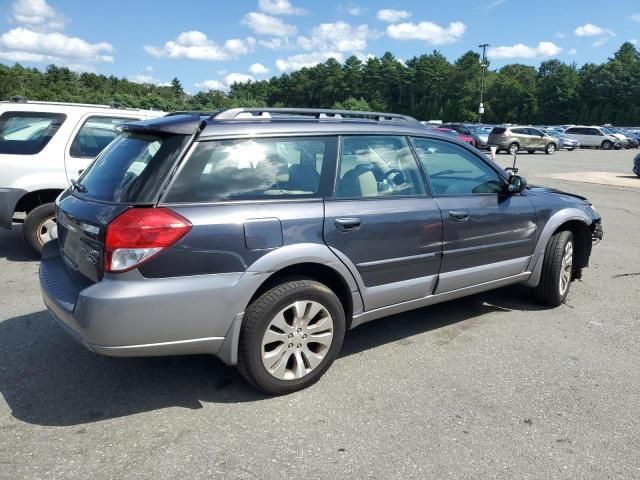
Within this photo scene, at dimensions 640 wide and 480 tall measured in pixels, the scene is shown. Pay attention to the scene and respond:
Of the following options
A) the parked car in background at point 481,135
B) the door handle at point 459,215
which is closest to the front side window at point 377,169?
the door handle at point 459,215

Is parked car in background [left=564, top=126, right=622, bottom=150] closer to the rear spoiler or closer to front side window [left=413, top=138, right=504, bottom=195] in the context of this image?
front side window [left=413, top=138, right=504, bottom=195]

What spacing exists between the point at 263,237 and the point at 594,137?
4484cm

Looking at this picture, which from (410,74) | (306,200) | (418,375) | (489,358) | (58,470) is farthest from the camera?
(410,74)

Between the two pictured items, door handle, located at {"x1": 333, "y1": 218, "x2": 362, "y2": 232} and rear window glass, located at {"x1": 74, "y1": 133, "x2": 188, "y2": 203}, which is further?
door handle, located at {"x1": 333, "y1": 218, "x2": 362, "y2": 232}

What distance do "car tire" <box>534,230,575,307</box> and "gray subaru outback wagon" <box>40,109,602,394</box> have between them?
2.82 feet

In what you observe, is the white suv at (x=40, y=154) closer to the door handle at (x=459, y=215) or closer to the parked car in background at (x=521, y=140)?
the door handle at (x=459, y=215)

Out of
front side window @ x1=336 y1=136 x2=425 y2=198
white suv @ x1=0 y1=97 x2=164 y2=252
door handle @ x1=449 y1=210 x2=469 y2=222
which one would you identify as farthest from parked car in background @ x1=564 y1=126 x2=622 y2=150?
front side window @ x1=336 y1=136 x2=425 y2=198

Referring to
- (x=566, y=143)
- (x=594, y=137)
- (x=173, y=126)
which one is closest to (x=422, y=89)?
(x=594, y=137)

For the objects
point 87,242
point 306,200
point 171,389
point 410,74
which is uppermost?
point 410,74

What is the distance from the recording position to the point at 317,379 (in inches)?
139

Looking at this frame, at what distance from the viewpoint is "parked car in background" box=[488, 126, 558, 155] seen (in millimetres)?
32344

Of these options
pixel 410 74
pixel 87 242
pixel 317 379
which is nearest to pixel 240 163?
pixel 87 242

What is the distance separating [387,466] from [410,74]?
121m

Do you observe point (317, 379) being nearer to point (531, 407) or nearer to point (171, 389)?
point (171, 389)
